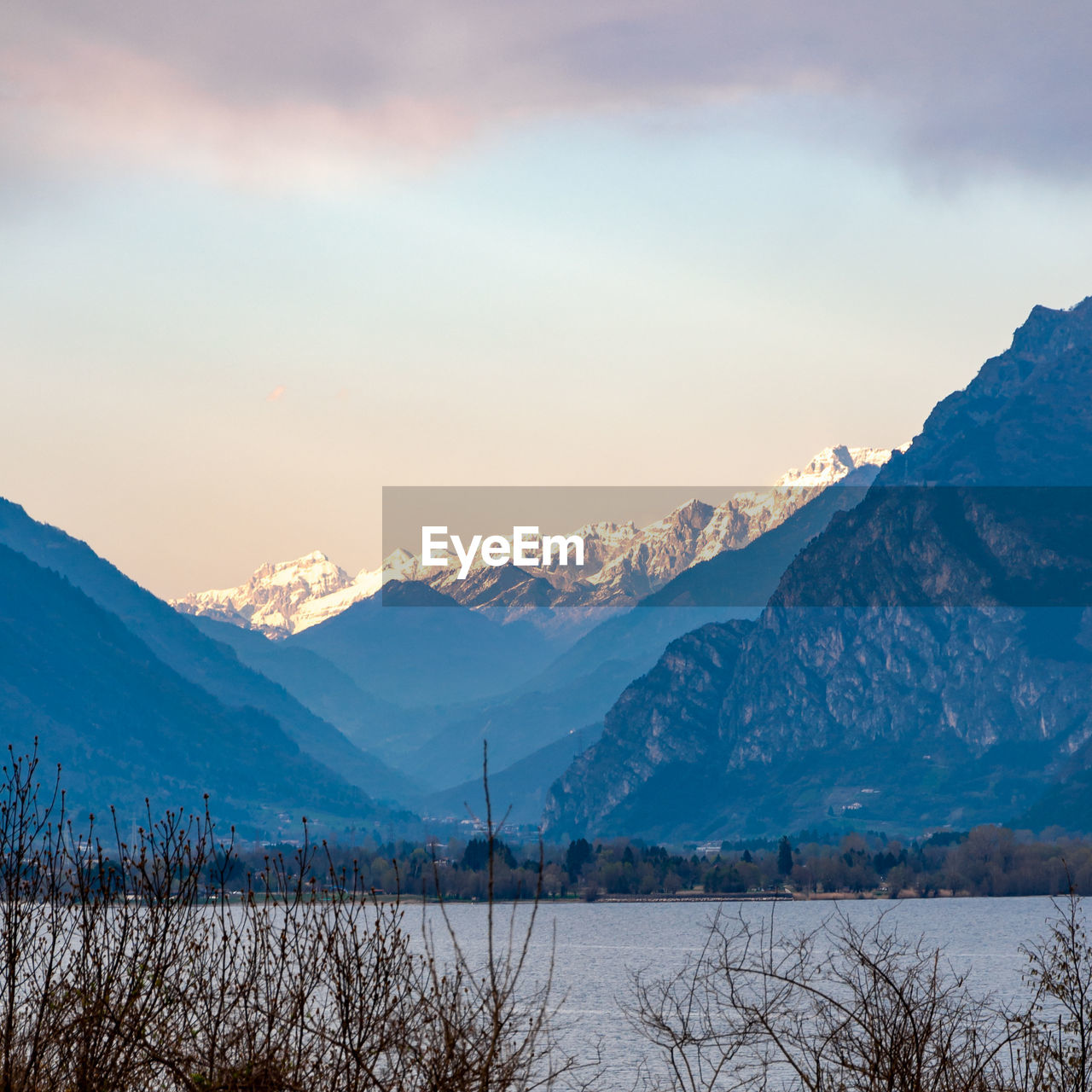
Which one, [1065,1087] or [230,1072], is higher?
[230,1072]

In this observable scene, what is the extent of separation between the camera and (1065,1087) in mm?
30422

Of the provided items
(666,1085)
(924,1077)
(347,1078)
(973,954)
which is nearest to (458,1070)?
(347,1078)

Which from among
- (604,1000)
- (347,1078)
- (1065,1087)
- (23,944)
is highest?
(23,944)

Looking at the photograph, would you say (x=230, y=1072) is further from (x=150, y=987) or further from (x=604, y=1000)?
(x=604, y=1000)

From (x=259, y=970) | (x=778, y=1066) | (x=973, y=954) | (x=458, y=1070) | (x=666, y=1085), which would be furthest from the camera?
(x=973, y=954)

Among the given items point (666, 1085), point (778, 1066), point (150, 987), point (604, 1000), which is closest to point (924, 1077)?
point (150, 987)

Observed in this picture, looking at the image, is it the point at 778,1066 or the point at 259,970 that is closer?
the point at 259,970

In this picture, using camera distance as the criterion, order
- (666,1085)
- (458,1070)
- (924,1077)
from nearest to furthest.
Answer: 1. (458,1070)
2. (924,1077)
3. (666,1085)

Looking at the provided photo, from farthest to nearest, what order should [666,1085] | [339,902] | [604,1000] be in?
[604,1000], [666,1085], [339,902]

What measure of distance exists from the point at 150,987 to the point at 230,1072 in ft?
5.64

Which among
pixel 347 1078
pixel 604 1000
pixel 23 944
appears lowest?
pixel 604 1000

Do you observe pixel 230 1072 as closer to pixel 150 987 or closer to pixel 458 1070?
pixel 150 987

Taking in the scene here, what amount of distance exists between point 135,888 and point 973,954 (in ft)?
569

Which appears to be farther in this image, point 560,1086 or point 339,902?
point 560,1086
